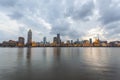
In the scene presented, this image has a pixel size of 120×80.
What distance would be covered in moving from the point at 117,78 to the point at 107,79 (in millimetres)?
2003

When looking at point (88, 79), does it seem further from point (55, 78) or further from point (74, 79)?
point (55, 78)

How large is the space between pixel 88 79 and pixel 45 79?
22.0ft

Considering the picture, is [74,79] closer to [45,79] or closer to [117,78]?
[45,79]

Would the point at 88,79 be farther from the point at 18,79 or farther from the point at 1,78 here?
the point at 1,78

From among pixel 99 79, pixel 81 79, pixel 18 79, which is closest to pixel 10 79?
pixel 18 79

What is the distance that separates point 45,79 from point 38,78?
48.4 inches

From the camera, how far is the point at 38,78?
19984 mm

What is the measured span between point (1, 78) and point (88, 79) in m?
13.7

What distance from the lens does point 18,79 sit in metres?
19.6

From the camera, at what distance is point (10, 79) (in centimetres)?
1955

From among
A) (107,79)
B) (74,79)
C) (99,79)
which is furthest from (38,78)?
(107,79)

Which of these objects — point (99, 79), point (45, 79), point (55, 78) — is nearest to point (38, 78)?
point (45, 79)

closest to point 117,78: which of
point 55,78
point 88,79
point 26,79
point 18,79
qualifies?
point 88,79

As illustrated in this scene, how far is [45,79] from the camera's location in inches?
770
